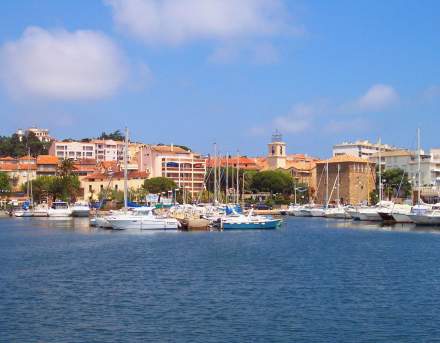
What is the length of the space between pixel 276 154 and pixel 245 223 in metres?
83.6

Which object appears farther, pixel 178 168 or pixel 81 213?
pixel 178 168

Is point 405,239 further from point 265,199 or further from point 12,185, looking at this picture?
point 12,185

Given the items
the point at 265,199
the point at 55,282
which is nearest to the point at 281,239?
the point at 55,282

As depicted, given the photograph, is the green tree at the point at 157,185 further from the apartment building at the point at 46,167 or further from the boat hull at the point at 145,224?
the boat hull at the point at 145,224

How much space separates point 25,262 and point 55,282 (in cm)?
770

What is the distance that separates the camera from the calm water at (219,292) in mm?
21391

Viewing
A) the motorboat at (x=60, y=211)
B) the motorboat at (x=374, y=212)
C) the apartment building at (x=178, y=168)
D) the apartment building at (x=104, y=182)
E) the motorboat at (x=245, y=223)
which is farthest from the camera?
the apartment building at (x=178, y=168)

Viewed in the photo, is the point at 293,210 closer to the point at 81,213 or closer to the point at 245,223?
the point at 81,213

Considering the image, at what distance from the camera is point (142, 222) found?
2276 inches

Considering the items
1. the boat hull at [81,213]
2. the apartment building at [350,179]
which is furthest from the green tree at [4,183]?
the apartment building at [350,179]

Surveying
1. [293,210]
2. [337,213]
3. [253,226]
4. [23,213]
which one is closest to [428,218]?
[253,226]

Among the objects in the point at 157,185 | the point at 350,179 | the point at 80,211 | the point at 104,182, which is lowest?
the point at 80,211

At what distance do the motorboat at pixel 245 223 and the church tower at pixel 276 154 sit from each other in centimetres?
7962

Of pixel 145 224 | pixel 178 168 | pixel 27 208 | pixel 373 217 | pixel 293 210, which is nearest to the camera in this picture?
pixel 145 224
